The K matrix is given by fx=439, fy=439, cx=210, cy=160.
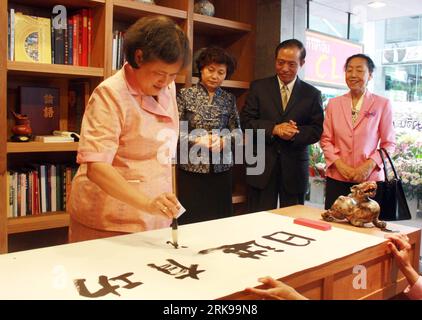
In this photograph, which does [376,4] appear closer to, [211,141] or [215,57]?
[215,57]

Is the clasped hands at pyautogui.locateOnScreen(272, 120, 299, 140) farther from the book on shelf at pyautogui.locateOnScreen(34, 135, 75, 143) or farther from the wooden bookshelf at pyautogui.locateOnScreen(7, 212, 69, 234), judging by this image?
the wooden bookshelf at pyautogui.locateOnScreen(7, 212, 69, 234)

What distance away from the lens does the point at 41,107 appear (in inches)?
104

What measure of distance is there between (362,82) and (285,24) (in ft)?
2.88

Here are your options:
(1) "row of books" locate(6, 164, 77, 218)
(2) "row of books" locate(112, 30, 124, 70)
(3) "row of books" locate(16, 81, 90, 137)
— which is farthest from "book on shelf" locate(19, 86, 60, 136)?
(2) "row of books" locate(112, 30, 124, 70)

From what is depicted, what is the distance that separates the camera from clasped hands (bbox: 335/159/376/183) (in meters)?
2.52

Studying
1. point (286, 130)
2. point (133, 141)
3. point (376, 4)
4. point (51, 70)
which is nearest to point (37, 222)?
point (51, 70)

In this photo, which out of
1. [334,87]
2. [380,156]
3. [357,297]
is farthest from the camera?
[334,87]

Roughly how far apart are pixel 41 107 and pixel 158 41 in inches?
62.3

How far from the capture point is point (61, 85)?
111 inches

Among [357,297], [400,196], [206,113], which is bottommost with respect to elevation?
[357,297]

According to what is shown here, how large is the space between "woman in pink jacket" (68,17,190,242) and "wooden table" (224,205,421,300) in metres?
0.42

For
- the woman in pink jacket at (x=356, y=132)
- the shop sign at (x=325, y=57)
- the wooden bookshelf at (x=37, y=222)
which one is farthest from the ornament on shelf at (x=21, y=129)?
the shop sign at (x=325, y=57)

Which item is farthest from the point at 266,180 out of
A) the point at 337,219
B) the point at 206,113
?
the point at 337,219

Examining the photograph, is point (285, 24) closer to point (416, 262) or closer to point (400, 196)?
point (400, 196)
